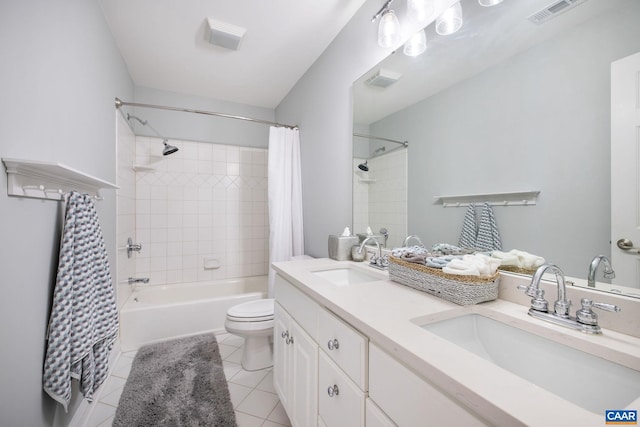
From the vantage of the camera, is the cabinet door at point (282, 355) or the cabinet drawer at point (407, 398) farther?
the cabinet door at point (282, 355)

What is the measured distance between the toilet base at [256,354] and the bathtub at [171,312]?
2.21 ft

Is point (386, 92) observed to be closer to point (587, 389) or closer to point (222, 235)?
point (587, 389)

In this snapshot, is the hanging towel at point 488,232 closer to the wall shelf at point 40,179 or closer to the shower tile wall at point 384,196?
the shower tile wall at point 384,196

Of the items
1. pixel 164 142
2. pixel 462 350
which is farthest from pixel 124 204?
pixel 462 350

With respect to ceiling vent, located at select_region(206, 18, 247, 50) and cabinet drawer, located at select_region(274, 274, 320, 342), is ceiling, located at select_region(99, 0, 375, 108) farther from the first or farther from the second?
cabinet drawer, located at select_region(274, 274, 320, 342)

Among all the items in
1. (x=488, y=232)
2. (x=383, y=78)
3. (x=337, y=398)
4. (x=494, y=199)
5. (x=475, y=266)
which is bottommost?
(x=337, y=398)

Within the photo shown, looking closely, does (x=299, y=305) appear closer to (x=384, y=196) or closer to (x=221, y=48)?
(x=384, y=196)

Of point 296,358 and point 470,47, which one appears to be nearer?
point 470,47

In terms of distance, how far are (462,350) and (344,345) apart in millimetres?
365

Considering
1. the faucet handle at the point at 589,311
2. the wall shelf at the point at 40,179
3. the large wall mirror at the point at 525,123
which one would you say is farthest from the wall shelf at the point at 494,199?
the wall shelf at the point at 40,179

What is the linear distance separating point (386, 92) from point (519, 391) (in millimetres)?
1461

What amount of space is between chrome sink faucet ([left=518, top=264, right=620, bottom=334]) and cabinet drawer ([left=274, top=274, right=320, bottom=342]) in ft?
2.27

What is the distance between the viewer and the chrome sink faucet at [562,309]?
648 mm

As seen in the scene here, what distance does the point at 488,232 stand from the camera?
1019 mm
